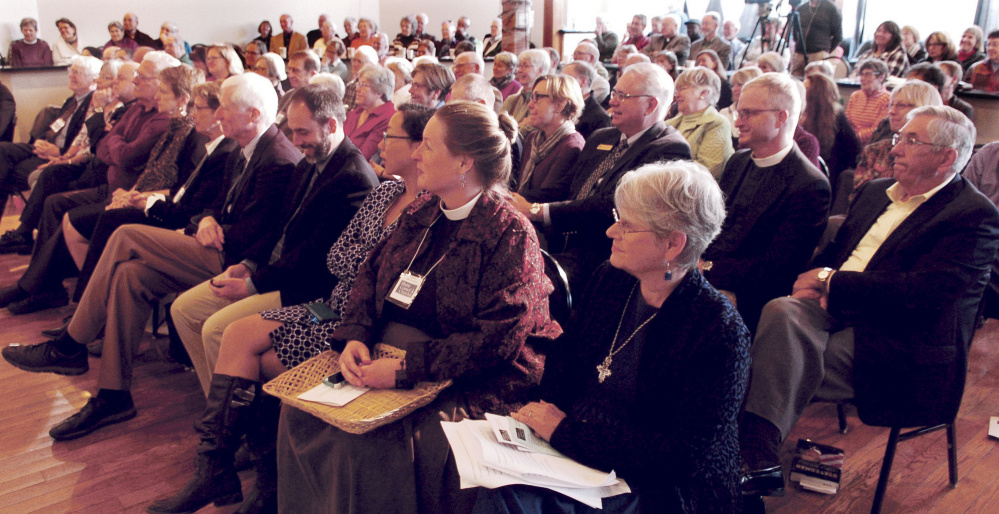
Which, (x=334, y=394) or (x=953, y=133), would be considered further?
(x=953, y=133)

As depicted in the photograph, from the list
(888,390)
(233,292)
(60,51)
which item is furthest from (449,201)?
(60,51)

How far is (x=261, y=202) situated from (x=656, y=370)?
176 centimetres

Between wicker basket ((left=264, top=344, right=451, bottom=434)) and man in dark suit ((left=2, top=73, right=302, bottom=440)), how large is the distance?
91 cm

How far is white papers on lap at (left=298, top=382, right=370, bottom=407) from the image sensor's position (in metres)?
1.53

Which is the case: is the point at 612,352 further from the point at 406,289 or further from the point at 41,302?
the point at 41,302

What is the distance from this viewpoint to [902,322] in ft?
6.20

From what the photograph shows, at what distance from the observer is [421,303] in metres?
1.76

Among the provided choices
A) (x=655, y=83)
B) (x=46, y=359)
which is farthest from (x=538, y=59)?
(x=46, y=359)

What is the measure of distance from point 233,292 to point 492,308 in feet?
3.70

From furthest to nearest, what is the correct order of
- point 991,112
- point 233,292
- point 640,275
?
point 991,112 → point 233,292 → point 640,275

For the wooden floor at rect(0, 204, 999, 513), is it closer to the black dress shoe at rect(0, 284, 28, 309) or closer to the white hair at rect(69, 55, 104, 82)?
the black dress shoe at rect(0, 284, 28, 309)

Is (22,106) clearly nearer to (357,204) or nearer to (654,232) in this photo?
(357,204)

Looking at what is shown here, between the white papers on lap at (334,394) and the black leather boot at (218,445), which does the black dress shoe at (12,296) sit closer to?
the black leather boot at (218,445)

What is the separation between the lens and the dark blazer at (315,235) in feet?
7.63
